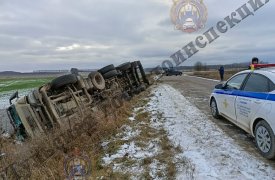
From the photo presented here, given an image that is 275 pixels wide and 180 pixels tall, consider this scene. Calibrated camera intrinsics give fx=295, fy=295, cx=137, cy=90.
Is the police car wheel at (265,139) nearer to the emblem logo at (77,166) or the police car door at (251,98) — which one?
the police car door at (251,98)

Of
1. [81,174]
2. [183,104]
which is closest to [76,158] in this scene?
[81,174]

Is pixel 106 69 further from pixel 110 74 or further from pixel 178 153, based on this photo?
pixel 178 153

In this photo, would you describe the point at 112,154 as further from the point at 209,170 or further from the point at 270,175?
the point at 270,175

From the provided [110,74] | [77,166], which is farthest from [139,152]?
[110,74]

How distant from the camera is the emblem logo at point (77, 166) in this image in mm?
4809

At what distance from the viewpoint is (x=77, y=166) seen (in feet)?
16.5

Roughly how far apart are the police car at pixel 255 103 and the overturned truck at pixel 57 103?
383 centimetres

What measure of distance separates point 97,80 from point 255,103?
25.6ft

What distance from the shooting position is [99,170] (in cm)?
500

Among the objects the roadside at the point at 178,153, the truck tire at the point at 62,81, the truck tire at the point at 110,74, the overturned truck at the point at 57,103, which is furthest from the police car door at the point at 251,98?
the truck tire at the point at 110,74

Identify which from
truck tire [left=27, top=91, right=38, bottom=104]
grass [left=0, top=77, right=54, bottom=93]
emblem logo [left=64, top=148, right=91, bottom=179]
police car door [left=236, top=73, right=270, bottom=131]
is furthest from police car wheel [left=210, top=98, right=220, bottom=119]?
grass [left=0, top=77, right=54, bottom=93]

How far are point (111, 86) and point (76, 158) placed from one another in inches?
322

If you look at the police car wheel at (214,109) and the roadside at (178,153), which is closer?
the roadside at (178,153)

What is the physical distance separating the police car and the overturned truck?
383 centimetres
